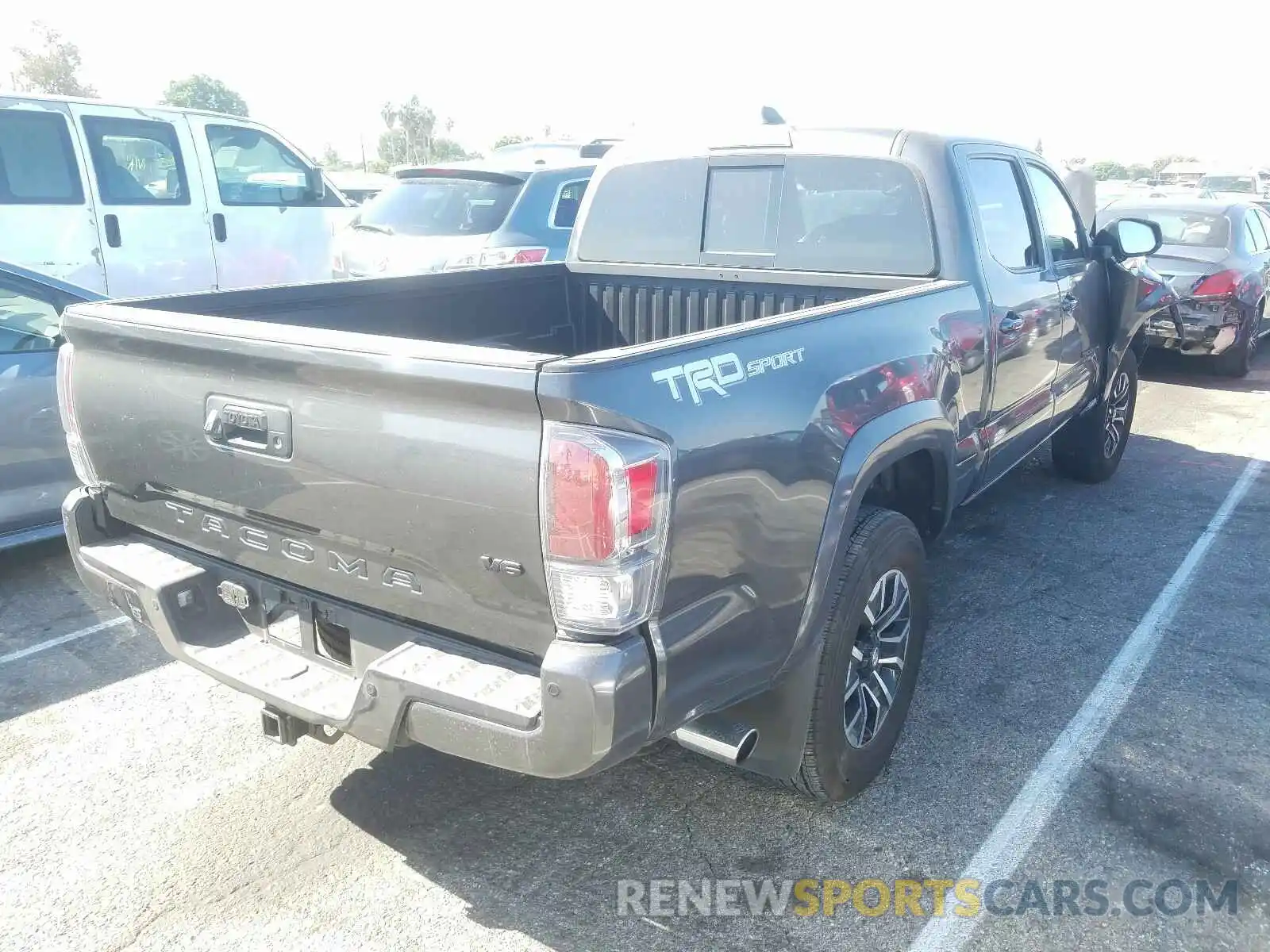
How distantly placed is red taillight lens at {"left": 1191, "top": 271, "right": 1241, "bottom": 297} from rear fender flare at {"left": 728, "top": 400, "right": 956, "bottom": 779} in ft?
24.3

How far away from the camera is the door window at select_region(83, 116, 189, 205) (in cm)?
791

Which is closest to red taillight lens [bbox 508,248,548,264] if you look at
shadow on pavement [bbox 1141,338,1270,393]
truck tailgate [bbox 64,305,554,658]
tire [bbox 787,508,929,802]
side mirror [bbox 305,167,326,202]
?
side mirror [bbox 305,167,326,202]

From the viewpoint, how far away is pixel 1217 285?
29.1ft

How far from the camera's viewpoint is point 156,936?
8.50 ft

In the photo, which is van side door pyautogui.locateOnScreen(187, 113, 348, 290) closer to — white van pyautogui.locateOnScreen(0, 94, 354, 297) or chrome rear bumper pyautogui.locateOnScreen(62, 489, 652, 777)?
white van pyautogui.locateOnScreen(0, 94, 354, 297)

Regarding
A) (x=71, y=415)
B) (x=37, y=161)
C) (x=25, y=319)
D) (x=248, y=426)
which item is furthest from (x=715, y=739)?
(x=37, y=161)

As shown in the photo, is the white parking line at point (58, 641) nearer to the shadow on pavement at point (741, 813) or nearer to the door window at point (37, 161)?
the shadow on pavement at point (741, 813)

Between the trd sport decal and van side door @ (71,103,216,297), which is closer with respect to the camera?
the trd sport decal

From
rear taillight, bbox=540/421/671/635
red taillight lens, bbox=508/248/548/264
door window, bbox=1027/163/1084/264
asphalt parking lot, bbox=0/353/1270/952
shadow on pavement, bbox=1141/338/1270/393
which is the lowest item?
shadow on pavement, bbox=1141/338/1270/393

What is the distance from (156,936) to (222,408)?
1347 mm

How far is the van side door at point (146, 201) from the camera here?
7930 mm

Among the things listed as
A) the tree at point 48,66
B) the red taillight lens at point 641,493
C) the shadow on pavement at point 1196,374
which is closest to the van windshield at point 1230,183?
the shadow on pavement at point 1196,374

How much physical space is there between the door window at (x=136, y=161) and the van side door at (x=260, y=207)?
248 millimetres

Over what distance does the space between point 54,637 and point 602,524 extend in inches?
125
